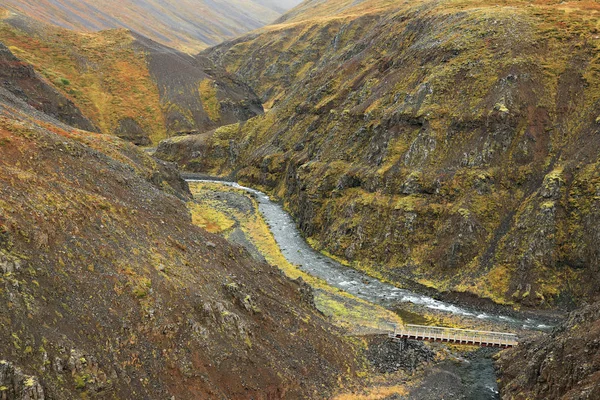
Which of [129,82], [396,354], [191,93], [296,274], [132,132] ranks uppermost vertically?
[396,354]

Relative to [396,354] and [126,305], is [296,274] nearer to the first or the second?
A: [396,354]

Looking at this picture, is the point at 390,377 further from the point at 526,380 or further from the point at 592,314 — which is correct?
the point at 592,314

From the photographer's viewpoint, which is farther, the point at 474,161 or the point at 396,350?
the point at 474,161

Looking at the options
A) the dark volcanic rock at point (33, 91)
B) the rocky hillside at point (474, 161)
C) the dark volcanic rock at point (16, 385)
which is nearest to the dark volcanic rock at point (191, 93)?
the dark volcanic rock at point (33, 91)

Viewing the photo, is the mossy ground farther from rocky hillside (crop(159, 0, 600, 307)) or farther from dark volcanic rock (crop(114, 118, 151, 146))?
dark volcanic rock (crop(114, 118, 151, 146))

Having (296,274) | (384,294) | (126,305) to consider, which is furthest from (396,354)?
(126,305)
